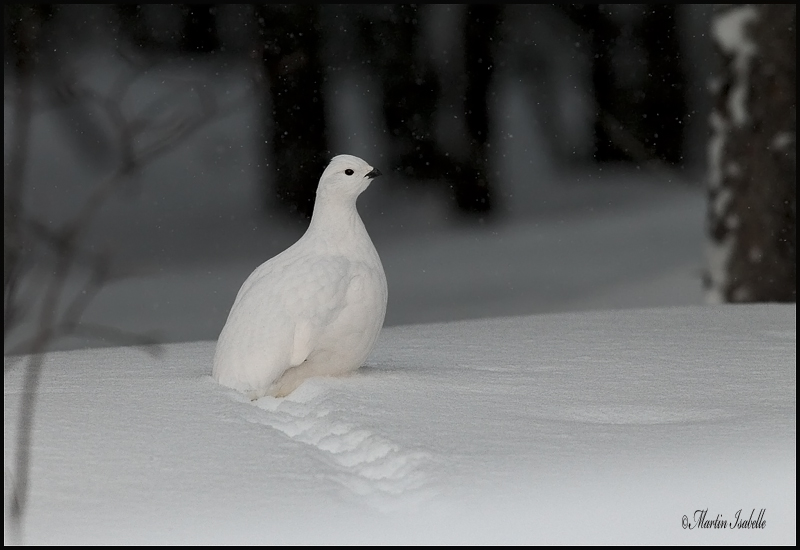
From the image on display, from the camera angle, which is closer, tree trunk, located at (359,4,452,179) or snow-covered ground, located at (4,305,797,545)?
snow-covered ground, located at (4,305,797,545)

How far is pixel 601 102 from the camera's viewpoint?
32.6 feet

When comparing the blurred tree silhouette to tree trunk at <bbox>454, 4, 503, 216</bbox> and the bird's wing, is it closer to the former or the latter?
tree trunk at <bbox>454, 4, 503, 216</bbox>

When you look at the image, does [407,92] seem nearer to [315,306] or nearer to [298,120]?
[298,120]

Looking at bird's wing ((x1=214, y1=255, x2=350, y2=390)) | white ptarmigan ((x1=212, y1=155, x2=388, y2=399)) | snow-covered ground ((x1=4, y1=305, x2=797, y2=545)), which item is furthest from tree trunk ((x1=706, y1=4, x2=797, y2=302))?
bird's wing ((x1=214, y1=255, x2=350, y2=390))

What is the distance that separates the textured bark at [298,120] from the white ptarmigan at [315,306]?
5.23 meters

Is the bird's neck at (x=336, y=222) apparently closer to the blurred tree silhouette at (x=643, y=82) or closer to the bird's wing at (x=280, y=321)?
the bird's wing at (x=280, y=321)

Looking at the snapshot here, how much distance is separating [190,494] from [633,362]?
2.26 m

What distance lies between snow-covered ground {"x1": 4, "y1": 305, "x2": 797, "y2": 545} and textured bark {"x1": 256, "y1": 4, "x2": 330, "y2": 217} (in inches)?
198

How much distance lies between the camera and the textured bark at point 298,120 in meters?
9.02

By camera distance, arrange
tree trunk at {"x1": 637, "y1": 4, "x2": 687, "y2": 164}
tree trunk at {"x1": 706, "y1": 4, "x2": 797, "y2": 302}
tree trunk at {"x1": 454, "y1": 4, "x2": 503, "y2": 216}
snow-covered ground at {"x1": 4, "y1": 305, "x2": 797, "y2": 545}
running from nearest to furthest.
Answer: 1. snow-covered ground at {"x1": 4, "y1": 305, "x2": 797, "y2": 545}
2. tree trunk at {"x1": 706, "y1": 4, "x2": 797, "y2": 302}
3. tree trunk at {"x1": 454, "y1": 4, "x2": 503, "y2": 216}
4. tree trunk at {"x1": 637, "y1": 4, "x2": 687, "y2": 164}

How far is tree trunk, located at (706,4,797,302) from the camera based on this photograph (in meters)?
6.66

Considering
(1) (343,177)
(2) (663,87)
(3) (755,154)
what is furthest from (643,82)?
(1) (343,177)

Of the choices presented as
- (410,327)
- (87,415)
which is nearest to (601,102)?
(410,327)

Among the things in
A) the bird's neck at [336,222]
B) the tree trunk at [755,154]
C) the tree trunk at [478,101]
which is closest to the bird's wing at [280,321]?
the bird's neck at [336,222]
